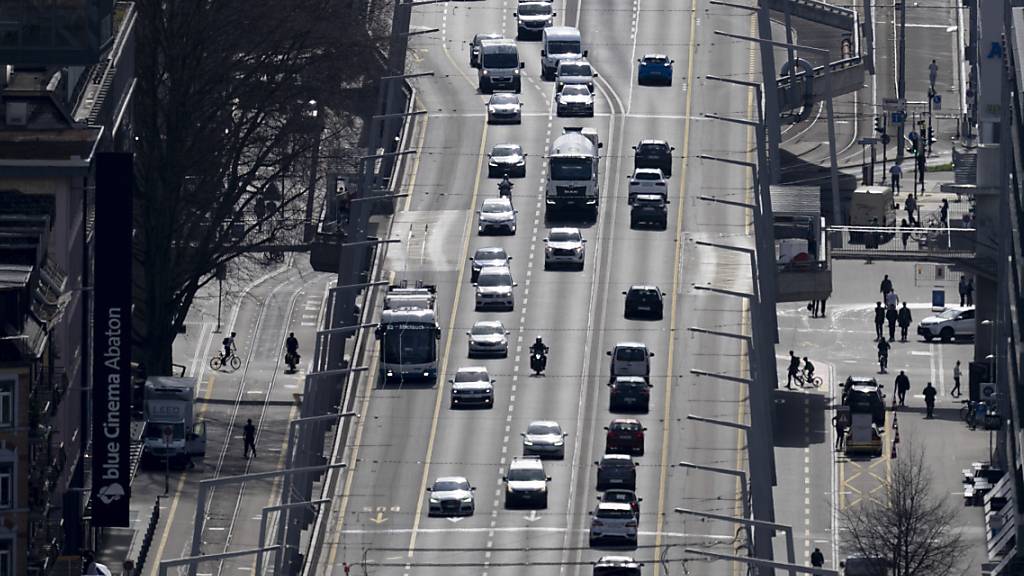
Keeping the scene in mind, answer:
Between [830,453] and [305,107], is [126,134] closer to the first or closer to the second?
[305,107]

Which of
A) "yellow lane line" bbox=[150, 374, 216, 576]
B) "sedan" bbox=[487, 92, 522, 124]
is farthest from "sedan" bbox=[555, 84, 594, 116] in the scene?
"yellow lane line" bbox=[150, 374, 216, 576]

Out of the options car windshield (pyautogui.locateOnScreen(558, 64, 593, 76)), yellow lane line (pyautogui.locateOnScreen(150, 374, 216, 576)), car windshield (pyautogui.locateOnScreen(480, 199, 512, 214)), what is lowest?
yellow lane line (pyautogui.locateOnScreen(150, 374, 216, 576))

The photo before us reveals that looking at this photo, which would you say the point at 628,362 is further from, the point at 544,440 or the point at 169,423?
the point at 169,423

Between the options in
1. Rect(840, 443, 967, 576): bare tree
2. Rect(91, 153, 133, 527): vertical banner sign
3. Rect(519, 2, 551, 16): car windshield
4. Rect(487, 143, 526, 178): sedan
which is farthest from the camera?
Rect(519, 2, 551, 16): car windshield

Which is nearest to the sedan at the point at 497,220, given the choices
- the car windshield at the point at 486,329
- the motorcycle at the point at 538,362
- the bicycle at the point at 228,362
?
the car windshield at the point at 486,329

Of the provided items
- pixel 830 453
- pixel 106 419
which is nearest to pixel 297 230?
pixel 830 453

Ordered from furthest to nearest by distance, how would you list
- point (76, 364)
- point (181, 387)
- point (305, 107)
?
point (305, 107)
point (181, 387)
point (76, 364)

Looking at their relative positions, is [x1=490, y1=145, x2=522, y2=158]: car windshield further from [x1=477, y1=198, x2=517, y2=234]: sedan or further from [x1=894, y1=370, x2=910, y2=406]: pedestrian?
[x1=894, y1=370, x2=910, y2=406]: pedestrian

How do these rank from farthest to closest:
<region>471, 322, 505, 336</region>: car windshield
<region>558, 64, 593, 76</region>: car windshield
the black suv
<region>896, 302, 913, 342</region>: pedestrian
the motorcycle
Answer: <region>558, 64, 593, 76</region>: car windshield
<region>896, 302, 913, 342</region>: pedestrian
the black suv
<region>471, 322, 505, 336</region>: car windshield
the motorcycle
